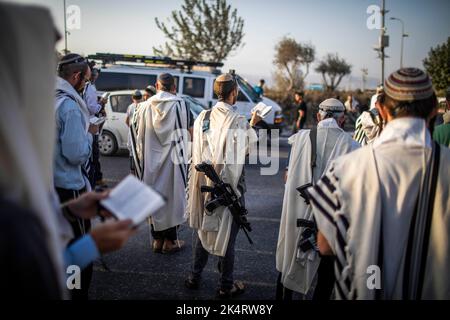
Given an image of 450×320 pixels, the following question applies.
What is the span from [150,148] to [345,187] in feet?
10.9

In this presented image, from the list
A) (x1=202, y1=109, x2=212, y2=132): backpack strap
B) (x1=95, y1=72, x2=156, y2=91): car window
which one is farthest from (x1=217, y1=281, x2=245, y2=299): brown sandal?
(x1=95, y1=72, x2=156, y2=91): car window

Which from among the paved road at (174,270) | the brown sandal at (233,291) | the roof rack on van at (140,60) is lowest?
the paved road at (174,270)

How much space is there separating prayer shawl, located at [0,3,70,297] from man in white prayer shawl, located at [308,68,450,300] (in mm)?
1290

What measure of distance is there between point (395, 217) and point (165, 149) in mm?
3399

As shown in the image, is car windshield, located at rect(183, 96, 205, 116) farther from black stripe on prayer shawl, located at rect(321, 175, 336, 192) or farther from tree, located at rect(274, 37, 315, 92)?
tree, located at rect(274, 37, 315, 92)

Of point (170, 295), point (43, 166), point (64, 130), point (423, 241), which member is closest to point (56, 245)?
point (43, 166)

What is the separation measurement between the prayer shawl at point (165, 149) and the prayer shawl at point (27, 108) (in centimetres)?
351

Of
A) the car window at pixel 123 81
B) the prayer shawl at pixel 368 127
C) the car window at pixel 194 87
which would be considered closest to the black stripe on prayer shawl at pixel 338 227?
the prayer shawl at pixel 368 127

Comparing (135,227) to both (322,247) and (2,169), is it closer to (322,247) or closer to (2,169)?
(2,169)

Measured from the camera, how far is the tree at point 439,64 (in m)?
28.4

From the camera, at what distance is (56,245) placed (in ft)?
4.43

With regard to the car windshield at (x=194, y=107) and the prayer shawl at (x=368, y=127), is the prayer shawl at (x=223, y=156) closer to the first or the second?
the prayer shawl at (x=368, y=127)

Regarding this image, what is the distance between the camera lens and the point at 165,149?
4969mm

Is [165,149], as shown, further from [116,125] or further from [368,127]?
[116,125]
